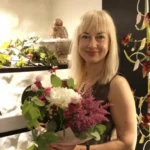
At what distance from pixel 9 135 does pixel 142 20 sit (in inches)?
47.2

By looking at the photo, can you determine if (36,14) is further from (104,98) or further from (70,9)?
(104,98)

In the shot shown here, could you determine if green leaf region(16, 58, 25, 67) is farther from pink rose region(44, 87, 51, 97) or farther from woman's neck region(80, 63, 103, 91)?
pink rose region(44, 87, 51, 97)

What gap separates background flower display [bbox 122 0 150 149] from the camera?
1.95m

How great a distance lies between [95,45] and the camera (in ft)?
4.18

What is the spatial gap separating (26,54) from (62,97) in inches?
39.2

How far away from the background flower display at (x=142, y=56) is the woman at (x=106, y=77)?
27.0 inches

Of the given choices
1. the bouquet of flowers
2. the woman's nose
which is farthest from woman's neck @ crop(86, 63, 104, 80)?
the bouquet of flowers

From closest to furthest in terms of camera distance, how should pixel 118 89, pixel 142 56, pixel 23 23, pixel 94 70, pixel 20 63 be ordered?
pixel 118 89, pixel 94 70, pixel 20 63, pixel 142 56, pixel 23 23

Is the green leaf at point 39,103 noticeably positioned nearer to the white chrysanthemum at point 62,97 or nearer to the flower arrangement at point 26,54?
the white chrysanthemum at point 62,97

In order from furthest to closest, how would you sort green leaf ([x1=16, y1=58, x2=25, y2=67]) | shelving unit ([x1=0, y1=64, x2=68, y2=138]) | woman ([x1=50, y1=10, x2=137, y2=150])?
1. green leaf ([x1=16, y1=58, x2=25, y2=67])
2. shelving unit ([x1=0, y1=64, x2=68, y2=138])
3. woman ([x1=50, y1=10, x2=137, y2=150])

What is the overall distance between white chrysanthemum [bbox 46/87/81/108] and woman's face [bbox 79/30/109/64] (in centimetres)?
37

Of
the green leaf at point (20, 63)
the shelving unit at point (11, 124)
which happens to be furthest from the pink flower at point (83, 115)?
the green leaf at point (20, 63)

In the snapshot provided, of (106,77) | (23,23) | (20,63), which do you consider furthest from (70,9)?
(106,77)

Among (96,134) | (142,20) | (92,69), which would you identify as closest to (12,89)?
(92,69)
